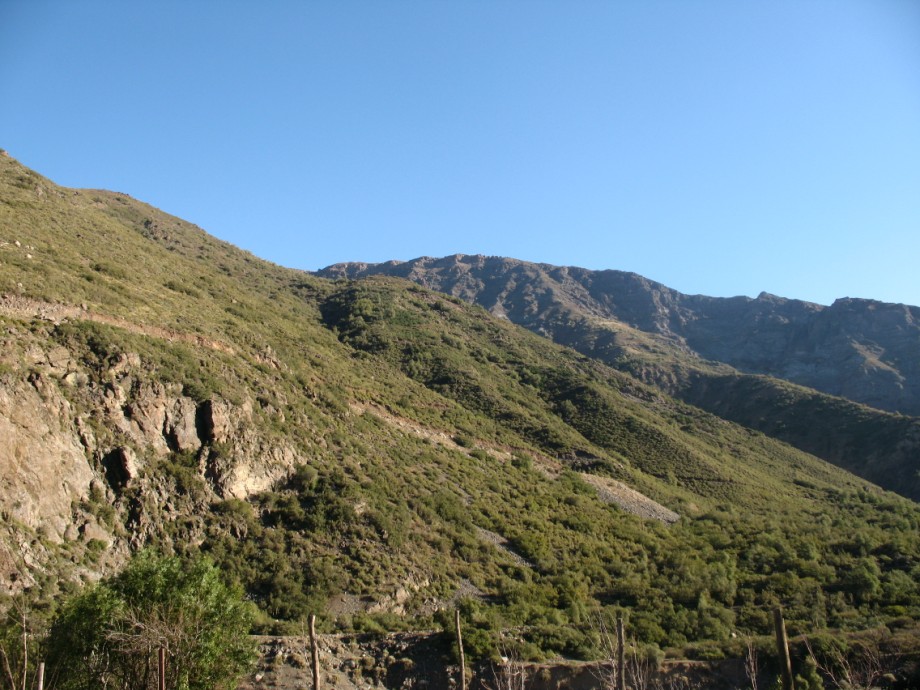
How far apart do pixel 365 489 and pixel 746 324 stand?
547 feet

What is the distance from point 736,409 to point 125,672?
100166 mm

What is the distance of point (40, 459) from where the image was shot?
2144cm

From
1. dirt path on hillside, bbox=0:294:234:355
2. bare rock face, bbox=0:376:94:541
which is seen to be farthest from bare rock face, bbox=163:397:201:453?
dirt path on hillside, bbox=0:294:234:355

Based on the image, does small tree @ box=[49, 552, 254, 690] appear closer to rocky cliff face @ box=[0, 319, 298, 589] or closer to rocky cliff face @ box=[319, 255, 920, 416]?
rocky cliff face @ box=[0, 319, 298, 589]

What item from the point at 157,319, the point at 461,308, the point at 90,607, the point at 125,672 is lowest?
the point at 125,672

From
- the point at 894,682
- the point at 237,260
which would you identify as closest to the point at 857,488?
the point at 894,682

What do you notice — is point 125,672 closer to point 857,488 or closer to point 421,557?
point 421,557

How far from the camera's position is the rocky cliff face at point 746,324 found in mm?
125500

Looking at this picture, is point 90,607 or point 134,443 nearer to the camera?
point 90,607

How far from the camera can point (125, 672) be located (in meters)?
13.7

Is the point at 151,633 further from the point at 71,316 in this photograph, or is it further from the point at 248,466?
the point at 71,316

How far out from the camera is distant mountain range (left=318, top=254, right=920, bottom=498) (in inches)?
3233

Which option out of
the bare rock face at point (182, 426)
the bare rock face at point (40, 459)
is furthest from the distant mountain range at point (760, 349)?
the bare rock face at point (40, 459)

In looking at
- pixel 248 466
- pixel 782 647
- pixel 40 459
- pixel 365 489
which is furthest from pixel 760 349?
pixel 40 459
